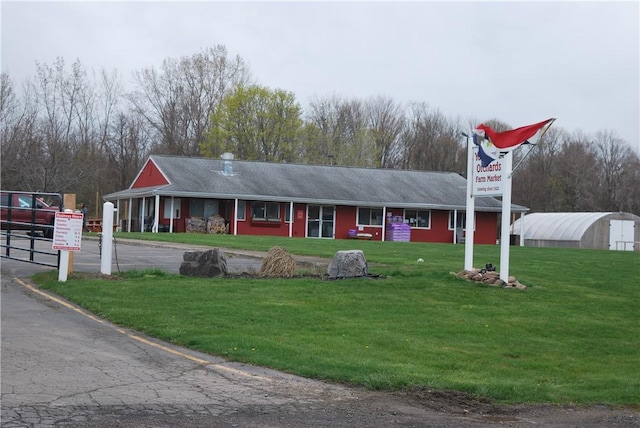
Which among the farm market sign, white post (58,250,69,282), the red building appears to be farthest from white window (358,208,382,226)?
white post (58,250,69,282)

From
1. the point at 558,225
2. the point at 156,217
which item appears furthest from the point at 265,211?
the point at 558,225

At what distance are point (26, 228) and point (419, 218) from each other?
33492mm

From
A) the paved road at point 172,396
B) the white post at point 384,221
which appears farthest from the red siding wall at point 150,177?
the paved road at point 172,396

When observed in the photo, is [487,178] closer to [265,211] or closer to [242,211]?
[242,211]

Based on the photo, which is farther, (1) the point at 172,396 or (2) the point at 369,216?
(2) the point at 369,216

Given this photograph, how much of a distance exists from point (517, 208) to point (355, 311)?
4073cm

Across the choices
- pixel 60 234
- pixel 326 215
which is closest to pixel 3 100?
pixel 326 215

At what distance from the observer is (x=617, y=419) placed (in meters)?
8.07

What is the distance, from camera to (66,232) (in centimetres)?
1544

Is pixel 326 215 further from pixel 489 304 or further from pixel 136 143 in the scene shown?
pixel 489 304

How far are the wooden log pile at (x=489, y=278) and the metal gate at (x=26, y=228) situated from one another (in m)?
8.92

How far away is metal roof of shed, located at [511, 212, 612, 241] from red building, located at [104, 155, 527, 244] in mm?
5971

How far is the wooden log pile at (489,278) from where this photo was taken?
53.9 feet

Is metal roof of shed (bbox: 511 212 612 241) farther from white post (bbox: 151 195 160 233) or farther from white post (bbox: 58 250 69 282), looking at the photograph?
white post (bbox: 58 250 69 282)
